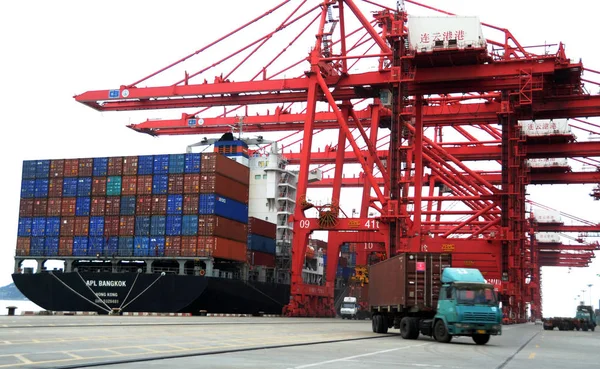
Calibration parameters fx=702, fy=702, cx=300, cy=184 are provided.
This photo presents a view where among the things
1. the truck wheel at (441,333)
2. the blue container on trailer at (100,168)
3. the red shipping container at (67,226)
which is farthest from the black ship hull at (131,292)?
the truck wheel at (441,333)

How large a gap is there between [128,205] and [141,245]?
2.81 m

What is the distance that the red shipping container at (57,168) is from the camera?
47.3 m

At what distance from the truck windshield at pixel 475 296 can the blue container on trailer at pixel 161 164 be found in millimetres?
27832

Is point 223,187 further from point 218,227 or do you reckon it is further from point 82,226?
point 82,226

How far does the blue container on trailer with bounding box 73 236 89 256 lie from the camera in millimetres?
45344

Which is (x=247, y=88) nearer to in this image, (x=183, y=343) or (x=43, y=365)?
(x=183, y=343)

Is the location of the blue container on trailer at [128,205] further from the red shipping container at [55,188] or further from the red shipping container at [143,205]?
the red shipping container at [55,188]

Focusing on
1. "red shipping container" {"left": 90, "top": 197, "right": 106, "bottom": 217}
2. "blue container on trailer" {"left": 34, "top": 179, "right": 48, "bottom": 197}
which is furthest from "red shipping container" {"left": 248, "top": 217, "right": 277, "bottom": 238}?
"blue container on trailer" {"left": 34, "top": 179, "right": 48, "bottom": 197}

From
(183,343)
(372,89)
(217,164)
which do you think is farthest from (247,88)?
(183,343)

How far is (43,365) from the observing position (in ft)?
36.7

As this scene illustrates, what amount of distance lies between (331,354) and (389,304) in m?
11.0

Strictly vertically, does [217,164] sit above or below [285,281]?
→ above

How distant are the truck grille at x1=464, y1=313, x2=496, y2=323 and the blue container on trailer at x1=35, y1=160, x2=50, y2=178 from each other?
34.6 metres

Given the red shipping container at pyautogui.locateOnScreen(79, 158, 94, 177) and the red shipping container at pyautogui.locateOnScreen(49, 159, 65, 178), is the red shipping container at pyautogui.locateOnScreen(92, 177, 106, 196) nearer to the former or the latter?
the red shipping container at pyautogui.locateOnScreen(79, 158, 94, 177)
